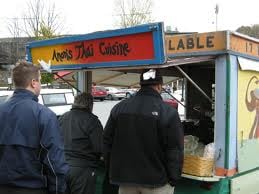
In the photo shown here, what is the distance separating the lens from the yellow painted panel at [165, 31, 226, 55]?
4.40 m

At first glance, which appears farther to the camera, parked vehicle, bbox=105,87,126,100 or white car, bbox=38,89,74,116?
parked vehicle, bbox=105,87,126,100

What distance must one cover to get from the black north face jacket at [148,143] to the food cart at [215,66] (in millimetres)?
384

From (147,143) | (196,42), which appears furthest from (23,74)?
(196,42)

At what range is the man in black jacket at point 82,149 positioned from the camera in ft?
15.9

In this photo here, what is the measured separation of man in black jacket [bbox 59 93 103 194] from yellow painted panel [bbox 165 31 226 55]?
3.83ft

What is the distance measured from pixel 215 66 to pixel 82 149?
1628 millimetres

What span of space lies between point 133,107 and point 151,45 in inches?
22.7

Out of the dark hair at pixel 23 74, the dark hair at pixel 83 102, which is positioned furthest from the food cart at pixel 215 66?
the dark hair at pixel 23 74

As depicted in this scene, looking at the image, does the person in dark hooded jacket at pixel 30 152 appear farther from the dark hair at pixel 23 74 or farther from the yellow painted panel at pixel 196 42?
the yellow painted panel at pixel 196 42

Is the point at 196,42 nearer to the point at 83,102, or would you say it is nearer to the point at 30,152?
the point at 83,102

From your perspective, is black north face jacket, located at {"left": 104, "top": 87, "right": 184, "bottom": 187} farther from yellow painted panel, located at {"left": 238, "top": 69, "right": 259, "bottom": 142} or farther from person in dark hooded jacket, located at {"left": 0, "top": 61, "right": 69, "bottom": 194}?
yellow painted panel, located at {"left": 238, "top": 69, "right": 259, "bottom": 142}

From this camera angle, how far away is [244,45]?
15.4ft

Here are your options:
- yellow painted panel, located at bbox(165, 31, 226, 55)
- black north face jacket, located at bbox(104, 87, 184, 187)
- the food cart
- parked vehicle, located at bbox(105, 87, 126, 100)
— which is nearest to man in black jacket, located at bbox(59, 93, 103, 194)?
the food cart

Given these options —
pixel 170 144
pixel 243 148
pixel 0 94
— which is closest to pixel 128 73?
pixel 243 148
